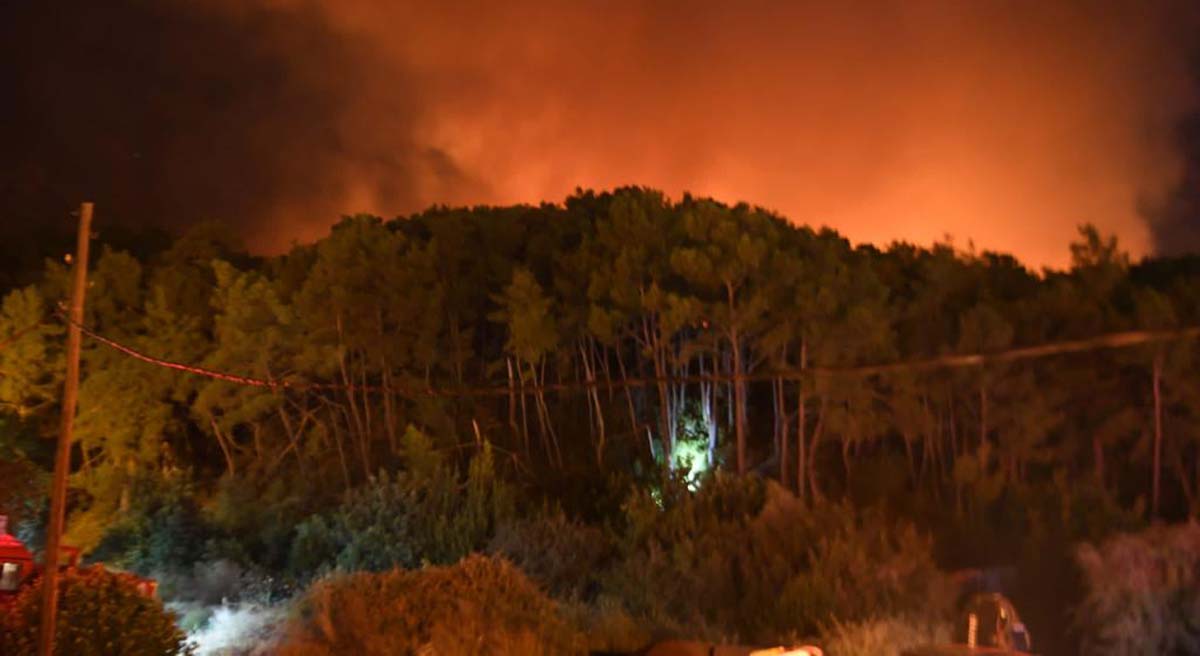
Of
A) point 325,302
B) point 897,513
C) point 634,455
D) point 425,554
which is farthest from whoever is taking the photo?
point 634,455

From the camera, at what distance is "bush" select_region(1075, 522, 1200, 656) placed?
11.5 m

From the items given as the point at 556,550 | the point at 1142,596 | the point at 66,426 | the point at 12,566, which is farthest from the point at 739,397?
the point at 66,426

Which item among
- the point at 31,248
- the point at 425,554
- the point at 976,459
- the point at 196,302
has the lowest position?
the point at 425,554

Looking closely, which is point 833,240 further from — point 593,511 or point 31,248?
point 31,248

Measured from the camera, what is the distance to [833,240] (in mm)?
27172

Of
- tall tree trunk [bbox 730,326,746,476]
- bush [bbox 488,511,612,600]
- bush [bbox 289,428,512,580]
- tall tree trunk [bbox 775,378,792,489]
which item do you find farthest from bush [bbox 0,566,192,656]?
tall tree trunk [bbox 775,378,792,489]

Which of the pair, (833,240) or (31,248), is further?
(31,248)

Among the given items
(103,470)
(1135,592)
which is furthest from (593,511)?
(1135,592)

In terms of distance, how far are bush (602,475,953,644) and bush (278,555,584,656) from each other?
5.04 ft

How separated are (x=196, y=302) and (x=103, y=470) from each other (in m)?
6.44

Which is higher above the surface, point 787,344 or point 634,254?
point 634,254

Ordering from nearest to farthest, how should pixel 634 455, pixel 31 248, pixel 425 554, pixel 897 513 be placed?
pixel 425 554
pixel 897 513
pixel 634 455
pixel 31 248

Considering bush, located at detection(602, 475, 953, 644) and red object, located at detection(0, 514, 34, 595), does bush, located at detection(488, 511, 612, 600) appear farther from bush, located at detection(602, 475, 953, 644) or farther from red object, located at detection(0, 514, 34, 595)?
red object, located at detection(0, 514, 34, 595)

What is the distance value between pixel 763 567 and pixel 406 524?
8528 mm
